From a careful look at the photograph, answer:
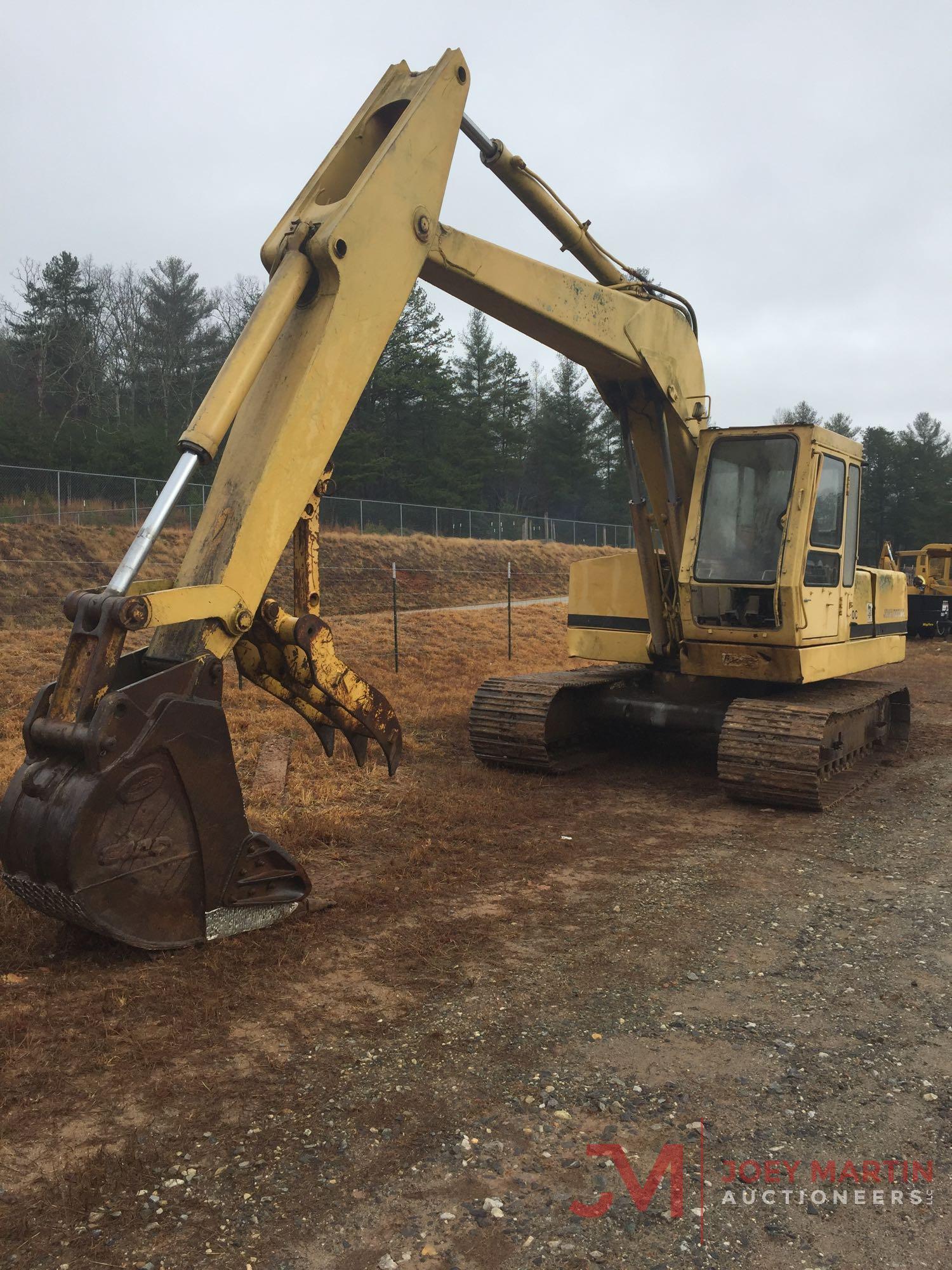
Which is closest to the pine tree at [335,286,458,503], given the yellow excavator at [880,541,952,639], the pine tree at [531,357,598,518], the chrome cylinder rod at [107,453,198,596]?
the pine tree at [531,357,598,518]

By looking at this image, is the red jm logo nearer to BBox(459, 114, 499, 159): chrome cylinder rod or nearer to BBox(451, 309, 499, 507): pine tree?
BBox(459, 114, 499, 159): chrome cylinder rod

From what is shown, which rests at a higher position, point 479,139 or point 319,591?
point 479,139

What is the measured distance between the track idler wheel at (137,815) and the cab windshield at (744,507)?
4746 millimetres

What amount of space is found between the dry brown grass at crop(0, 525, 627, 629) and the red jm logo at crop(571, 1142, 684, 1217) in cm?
1605

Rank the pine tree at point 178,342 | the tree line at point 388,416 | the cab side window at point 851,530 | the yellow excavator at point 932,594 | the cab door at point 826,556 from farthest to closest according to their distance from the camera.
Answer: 1. the pine tree at point 178,342
2. the tree line at point 388,416
3. the yellow excavator at point 932,594
4. the cab side window at point 851,530
5. the cab door at point 826,556

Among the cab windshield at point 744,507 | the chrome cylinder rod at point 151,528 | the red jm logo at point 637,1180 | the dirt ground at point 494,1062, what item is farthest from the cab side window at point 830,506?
the red jm logo at point 637,1180

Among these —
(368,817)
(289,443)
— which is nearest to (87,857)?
(289,443)

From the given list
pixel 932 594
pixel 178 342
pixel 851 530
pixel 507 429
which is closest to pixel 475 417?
pixel 507 429

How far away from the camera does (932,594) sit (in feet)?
87.5

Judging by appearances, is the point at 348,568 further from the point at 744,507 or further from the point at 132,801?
the point at 132,801

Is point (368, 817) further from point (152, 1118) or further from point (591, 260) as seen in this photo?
point (591, 260)

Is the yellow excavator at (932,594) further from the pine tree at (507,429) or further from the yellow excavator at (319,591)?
the pine tree at (507,429)

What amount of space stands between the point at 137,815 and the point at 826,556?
6049 millimetres

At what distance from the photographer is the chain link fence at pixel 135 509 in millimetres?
25359
